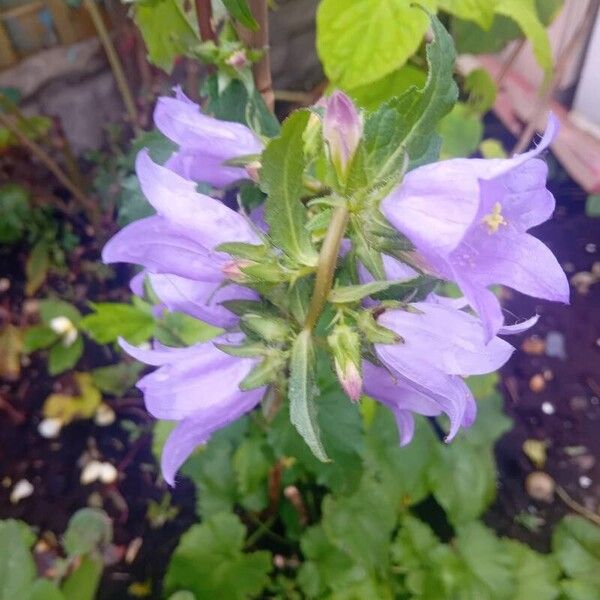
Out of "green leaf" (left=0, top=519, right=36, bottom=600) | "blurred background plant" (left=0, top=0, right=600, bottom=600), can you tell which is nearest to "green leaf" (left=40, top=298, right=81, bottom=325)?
"blurred background plant" (left=0, top=0, right=600, bottom=600)

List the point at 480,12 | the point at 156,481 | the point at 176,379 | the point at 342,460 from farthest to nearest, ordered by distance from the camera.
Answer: the point at 156,481
the point at 342,460
the point at 480,12
the point at 176,379

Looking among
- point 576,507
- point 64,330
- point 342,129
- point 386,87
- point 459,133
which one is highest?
point 342,129

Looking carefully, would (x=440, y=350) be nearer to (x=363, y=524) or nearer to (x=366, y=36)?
(x=366, y=36)

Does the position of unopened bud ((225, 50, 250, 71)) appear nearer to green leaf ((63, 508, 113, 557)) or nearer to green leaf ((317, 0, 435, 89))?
green leaf ((317, 0, 435, 89))

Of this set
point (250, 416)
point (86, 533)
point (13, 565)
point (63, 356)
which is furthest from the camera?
point (63, 356)

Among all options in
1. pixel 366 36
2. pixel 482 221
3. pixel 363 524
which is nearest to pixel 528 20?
pixel 366 36

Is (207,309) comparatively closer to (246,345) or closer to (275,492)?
A: (246,345)

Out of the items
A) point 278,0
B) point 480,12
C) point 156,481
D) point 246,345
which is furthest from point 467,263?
point 278,0
